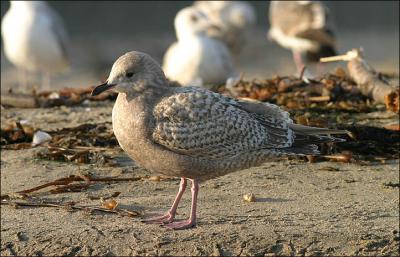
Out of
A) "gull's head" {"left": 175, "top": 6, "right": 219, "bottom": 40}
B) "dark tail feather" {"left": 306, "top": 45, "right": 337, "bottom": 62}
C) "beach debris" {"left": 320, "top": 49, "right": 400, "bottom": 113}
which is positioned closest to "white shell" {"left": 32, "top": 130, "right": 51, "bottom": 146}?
"beach debris" {"left": 320, "top": 49, "right": 400, "bottom": 113}

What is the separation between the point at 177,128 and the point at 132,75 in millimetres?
414

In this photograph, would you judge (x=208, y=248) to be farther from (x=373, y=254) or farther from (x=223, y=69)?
(x=223, y=69)

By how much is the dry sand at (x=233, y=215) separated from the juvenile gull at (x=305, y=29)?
6805mm

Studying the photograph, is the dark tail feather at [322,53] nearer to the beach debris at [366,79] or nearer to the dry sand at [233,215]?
the beach debris at [366,79]

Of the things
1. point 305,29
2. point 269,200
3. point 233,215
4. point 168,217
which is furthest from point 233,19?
point 168,217

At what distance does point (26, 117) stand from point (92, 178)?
2166mm

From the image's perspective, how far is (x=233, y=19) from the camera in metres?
18.6

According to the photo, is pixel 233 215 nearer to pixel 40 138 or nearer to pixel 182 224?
pixel 182 224

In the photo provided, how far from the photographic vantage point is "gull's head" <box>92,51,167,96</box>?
571cm

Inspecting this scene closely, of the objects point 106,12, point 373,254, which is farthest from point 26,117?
point 106,12

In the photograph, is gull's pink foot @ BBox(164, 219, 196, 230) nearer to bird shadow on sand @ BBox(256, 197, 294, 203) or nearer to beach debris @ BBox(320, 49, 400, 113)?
bird shadow on sand @ BBox(256, 197, 294, 203)

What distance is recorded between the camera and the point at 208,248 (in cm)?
561

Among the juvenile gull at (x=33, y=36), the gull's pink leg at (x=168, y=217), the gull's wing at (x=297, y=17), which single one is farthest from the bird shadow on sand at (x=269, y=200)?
the juvenile gull at (x=33, y=36)

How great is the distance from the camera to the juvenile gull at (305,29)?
45.4ft
